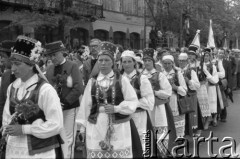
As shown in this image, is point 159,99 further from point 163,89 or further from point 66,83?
point 66,83

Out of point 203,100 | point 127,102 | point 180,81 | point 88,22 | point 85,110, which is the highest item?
point 88,22

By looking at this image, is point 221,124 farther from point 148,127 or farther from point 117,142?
point 117,142

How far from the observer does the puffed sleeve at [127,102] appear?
4.97 m

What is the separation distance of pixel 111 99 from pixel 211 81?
5743 mm

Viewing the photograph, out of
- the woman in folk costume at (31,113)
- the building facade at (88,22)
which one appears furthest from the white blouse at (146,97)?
the building facade at (88,22)

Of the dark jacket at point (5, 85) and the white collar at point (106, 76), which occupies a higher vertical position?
the white collar at point (106, 76)

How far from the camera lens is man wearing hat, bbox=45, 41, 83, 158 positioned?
256 inches

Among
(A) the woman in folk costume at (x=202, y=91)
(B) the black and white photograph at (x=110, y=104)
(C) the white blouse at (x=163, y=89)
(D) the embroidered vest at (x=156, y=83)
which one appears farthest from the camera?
(A) the woman in folk costume at (x=202, y=91)

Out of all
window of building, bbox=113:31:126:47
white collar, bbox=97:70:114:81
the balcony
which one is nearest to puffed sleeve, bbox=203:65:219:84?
white collar, bbox=97:70:114:81

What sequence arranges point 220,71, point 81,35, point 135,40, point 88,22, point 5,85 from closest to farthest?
point 5,85
point 220,71
point 88,22
point 81,35
point 135,40

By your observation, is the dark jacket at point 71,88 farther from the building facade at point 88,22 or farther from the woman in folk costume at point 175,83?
the building facade at point 88,22

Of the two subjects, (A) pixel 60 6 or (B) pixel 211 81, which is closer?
(B) pixel 211 81

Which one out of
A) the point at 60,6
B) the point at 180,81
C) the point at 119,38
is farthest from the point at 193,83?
the point at 119,38

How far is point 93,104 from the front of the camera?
17.0 ft
